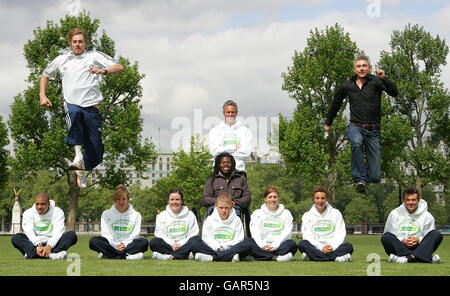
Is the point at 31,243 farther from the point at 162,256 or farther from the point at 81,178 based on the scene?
the point at 162,256

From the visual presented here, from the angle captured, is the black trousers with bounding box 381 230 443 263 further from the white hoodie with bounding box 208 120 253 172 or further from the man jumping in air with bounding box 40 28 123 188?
the man jumping in air with bounding box 40 28 123 188

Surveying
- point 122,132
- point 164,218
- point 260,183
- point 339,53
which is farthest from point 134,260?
point 260,183

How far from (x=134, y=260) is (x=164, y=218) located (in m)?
1.28

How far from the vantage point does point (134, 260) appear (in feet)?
36.0

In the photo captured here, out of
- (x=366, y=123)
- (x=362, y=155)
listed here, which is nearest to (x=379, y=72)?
(x=366, y=123)

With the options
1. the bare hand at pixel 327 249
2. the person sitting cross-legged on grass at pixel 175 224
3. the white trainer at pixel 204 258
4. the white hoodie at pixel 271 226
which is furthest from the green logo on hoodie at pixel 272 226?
the white trainer at pixel 204 258

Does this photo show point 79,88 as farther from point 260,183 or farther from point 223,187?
point 260,183

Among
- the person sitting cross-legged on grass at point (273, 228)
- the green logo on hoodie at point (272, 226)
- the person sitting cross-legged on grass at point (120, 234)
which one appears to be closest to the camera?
the person sitting cross-legged on grass at point (120, 234)

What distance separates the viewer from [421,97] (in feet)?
159

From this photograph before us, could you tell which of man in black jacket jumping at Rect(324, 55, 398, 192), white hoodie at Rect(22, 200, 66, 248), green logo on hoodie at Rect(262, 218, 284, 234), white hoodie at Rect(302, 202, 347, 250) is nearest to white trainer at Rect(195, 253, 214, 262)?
green logo on hoodie at Rect(262, 218, 284, 234)

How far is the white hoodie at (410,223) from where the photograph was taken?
36.6ft

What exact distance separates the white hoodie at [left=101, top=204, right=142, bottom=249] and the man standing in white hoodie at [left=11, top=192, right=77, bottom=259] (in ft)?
2.22

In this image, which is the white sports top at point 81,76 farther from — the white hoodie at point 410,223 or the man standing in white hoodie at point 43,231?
the white hoodie at point 410,223

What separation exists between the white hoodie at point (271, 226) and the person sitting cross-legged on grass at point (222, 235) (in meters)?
0.50
